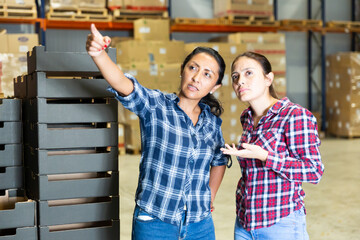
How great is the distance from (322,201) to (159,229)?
3.98m

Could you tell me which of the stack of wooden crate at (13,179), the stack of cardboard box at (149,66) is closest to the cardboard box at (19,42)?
the stack of cardboard box at (149,66)

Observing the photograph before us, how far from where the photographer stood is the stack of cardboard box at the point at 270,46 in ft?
34.6

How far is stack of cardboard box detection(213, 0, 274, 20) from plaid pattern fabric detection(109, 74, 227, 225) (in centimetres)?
896

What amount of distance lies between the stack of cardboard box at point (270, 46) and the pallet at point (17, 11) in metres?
4.35

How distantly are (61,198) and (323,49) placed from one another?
11.2m

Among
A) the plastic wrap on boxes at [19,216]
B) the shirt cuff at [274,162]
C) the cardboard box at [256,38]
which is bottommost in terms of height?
the plastic wrap on boxes at [19,216]

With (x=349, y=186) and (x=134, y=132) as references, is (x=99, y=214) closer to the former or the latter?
(x=349, y=186)

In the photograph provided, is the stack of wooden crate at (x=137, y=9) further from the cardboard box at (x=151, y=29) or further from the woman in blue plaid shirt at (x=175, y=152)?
the woman in blue plaid shirt at (x=175, y=152)

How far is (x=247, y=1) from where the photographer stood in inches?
424

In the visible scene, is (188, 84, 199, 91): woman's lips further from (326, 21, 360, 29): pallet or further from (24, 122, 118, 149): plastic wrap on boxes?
(326, 21, 360, 29): pallet

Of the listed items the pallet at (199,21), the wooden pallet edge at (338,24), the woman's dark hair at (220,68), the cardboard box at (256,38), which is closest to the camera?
the woman's dark hair at (220,68)

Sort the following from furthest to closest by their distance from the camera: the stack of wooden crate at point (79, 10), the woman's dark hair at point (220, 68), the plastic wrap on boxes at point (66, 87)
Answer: the stack of wooden crate at point (79, 10), the plastic wrap on boxes at point (66, 87), the woman's dark hair at point (220, 68)

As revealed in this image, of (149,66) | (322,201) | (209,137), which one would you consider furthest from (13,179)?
(149,66)

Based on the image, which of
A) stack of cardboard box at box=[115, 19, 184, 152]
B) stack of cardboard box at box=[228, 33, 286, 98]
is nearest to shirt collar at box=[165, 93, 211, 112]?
stack of cardboard box at box=[115, 19, 184, 152]
